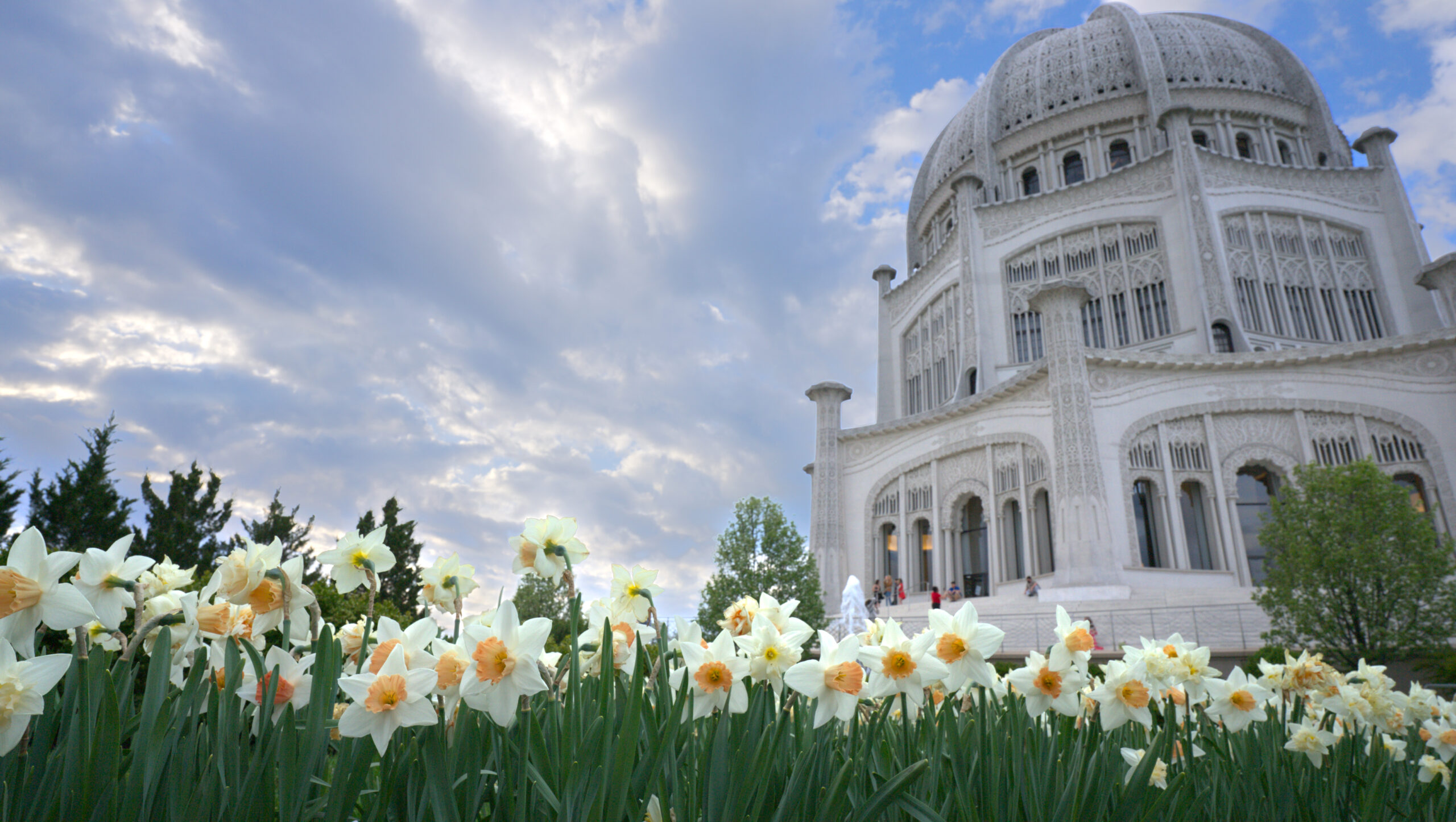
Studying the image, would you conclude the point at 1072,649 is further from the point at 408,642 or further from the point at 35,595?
the point at 35,595

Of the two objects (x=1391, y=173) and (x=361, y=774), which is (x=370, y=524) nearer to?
(x=361, y=774)

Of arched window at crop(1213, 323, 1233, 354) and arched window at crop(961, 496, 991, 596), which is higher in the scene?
arched window at crop(1213, 323, 1233, 354)

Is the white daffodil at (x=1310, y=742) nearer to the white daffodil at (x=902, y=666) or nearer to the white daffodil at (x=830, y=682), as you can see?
the white daffodil at (x=902, y=666)

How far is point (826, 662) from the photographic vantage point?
1.78 metres

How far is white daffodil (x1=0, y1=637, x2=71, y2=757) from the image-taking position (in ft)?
4.24

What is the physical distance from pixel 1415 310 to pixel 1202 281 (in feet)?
26.8

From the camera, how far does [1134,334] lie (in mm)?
28781

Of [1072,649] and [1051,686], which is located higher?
[1072,649]

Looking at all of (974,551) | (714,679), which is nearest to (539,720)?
(714,679)

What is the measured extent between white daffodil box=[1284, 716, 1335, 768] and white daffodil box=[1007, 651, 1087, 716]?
1143 millimetres

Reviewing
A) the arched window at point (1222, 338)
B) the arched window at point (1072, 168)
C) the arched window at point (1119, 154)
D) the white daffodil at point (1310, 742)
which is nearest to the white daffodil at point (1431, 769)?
the white daffodil at point (1310, 742)

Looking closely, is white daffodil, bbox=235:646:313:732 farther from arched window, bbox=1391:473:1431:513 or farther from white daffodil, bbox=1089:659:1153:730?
arched window, bbox=1391:473:1431:513

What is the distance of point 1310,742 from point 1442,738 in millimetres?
847

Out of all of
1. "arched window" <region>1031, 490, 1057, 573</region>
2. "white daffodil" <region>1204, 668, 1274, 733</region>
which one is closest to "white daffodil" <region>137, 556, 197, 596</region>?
"white daffodil" <region>1204, 668, 1274, 733</region>
